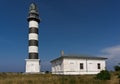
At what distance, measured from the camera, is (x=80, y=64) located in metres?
35.0

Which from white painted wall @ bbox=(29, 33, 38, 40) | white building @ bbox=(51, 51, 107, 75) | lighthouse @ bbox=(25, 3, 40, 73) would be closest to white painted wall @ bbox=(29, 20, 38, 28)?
lighthouse @ bbox=(25, 3, 40, 73)

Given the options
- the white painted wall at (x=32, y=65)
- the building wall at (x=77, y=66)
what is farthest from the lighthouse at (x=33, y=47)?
the building wall at (x=77, y=66)

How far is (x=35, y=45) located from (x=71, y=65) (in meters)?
7.88

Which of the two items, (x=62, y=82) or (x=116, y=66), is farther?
(x=116, y=66)

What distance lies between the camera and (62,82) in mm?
22266

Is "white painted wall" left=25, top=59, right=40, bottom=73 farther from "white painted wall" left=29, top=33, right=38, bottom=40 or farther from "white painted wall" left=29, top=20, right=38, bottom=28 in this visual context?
"white painted wall" left=29, top=20, right=38, bottom=28

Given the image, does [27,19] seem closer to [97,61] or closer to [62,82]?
[97,61]

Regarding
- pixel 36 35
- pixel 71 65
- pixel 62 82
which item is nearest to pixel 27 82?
pixel 62 82

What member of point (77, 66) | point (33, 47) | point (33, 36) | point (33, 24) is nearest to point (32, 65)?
point (33, 47)

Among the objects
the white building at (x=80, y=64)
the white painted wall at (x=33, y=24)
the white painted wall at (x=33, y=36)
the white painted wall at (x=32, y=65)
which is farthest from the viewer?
the white painted wall at (x=33, y=24)

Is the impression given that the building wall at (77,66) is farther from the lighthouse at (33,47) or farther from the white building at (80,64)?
the lighthouse at (33,47)

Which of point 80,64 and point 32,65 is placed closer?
point 80,64

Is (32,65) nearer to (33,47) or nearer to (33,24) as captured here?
(33,47)

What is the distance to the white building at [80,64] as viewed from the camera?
3425cm
